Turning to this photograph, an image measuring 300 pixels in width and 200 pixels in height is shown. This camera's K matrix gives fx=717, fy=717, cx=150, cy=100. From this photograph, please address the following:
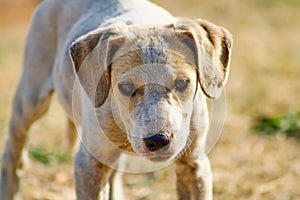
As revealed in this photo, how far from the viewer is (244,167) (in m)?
6.26

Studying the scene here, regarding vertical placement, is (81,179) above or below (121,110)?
below

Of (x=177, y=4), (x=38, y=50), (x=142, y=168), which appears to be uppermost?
(x=38, y=50)

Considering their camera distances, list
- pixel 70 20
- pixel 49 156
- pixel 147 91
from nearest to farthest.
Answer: pixel 147 91 → pixel 70 20 → pixel 49 156

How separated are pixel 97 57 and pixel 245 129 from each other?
3.74 m

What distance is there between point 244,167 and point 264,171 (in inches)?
8.0

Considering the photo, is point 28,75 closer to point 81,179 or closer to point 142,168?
point 142,168

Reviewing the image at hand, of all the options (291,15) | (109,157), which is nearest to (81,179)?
(109,157)

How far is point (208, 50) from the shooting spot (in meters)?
3.93

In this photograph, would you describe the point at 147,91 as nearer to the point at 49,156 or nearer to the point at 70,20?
the point at 70,20

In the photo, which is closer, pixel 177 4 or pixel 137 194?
pixel 137 194

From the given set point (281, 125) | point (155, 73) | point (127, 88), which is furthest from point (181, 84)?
point (281, 125)

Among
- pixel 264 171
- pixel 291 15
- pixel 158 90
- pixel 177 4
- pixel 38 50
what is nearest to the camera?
pixel 158 90

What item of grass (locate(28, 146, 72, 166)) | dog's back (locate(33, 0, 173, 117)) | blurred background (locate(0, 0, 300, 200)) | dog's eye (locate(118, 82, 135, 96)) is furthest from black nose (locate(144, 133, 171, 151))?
grass (locate(28, 146, 72, 166))

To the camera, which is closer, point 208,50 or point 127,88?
point 127,88
